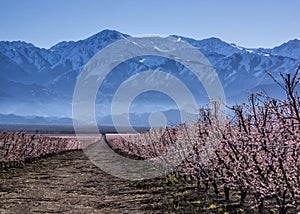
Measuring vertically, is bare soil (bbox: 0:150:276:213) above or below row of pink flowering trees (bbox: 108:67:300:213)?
Result: below

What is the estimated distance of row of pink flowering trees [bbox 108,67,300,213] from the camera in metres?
9.12

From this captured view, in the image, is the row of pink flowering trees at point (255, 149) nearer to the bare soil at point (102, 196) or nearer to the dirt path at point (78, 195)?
the bare soil at point (102, 196)

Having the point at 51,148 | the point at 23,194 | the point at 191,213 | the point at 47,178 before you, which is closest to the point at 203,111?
the point at 191,213

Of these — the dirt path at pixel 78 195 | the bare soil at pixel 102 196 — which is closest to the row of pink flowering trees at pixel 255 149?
the bare soil at pixel 102 196

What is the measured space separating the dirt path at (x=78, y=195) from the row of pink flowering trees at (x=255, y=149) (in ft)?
7.03

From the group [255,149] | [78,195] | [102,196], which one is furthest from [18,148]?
[255,149]

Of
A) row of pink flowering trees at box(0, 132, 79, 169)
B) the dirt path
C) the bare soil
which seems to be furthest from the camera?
row of pink flowering trees at box(0, 132, 79, 169)

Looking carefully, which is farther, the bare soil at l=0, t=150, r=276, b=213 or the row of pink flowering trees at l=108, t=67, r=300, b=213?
the bare soil at l=0, t=150, r=276, b=213

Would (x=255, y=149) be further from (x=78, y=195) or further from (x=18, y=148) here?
(x=18, y=148)

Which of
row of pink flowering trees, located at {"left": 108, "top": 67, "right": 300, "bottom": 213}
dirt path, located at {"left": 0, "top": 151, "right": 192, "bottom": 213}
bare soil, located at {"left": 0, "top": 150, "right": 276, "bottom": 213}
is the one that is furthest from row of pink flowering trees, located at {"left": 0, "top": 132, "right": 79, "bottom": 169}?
row of pink flowering trees, located at {"left": 108, "top": 67, "right": 300, "bottom": 213}

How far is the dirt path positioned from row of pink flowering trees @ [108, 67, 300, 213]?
2.14m

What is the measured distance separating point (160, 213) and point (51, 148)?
3937cm

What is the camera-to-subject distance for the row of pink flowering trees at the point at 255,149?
9125mm

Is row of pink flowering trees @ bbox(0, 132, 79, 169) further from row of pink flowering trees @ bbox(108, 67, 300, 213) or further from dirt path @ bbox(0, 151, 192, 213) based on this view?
row of pink flowering trees @ bbox(108, 67, 300, 213)
